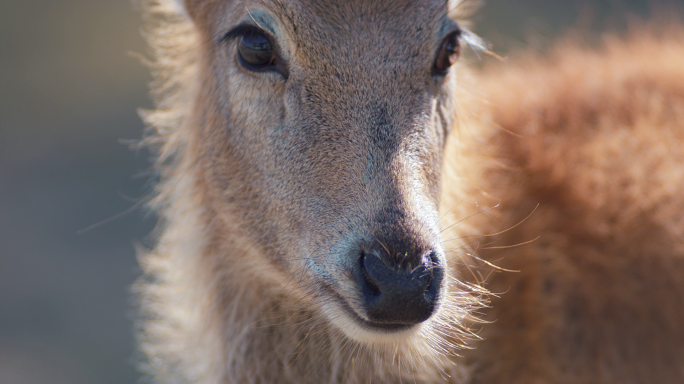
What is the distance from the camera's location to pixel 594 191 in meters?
3.90

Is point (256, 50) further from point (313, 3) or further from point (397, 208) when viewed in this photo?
point (397, 208)

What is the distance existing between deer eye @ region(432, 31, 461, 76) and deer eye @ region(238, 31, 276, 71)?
87cm

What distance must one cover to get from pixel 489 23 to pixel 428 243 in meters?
11.0

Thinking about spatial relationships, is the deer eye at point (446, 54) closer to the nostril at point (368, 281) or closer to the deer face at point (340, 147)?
the deer face at point (340, 147)

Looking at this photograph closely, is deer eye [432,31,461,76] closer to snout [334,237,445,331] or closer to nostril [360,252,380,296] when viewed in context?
snout [334,237,445,331]

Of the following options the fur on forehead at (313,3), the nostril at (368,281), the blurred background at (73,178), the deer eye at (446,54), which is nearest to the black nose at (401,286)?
the nostril at (368,281)

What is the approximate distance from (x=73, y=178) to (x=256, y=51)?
628cm

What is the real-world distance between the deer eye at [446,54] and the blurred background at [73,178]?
7.78 feet

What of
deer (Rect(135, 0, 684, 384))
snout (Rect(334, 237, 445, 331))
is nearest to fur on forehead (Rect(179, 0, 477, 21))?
deer (Rect(135, 0, 684, 384))

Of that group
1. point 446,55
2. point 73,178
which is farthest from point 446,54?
point 73,178

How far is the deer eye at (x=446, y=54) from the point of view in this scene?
3092 millimetres

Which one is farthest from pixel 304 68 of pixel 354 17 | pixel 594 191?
pixel 594 191

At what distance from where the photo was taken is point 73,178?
324 inches

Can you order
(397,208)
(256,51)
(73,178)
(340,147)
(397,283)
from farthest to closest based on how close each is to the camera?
(73,178), (256,51), (340,147), (397,208), (397,283)
